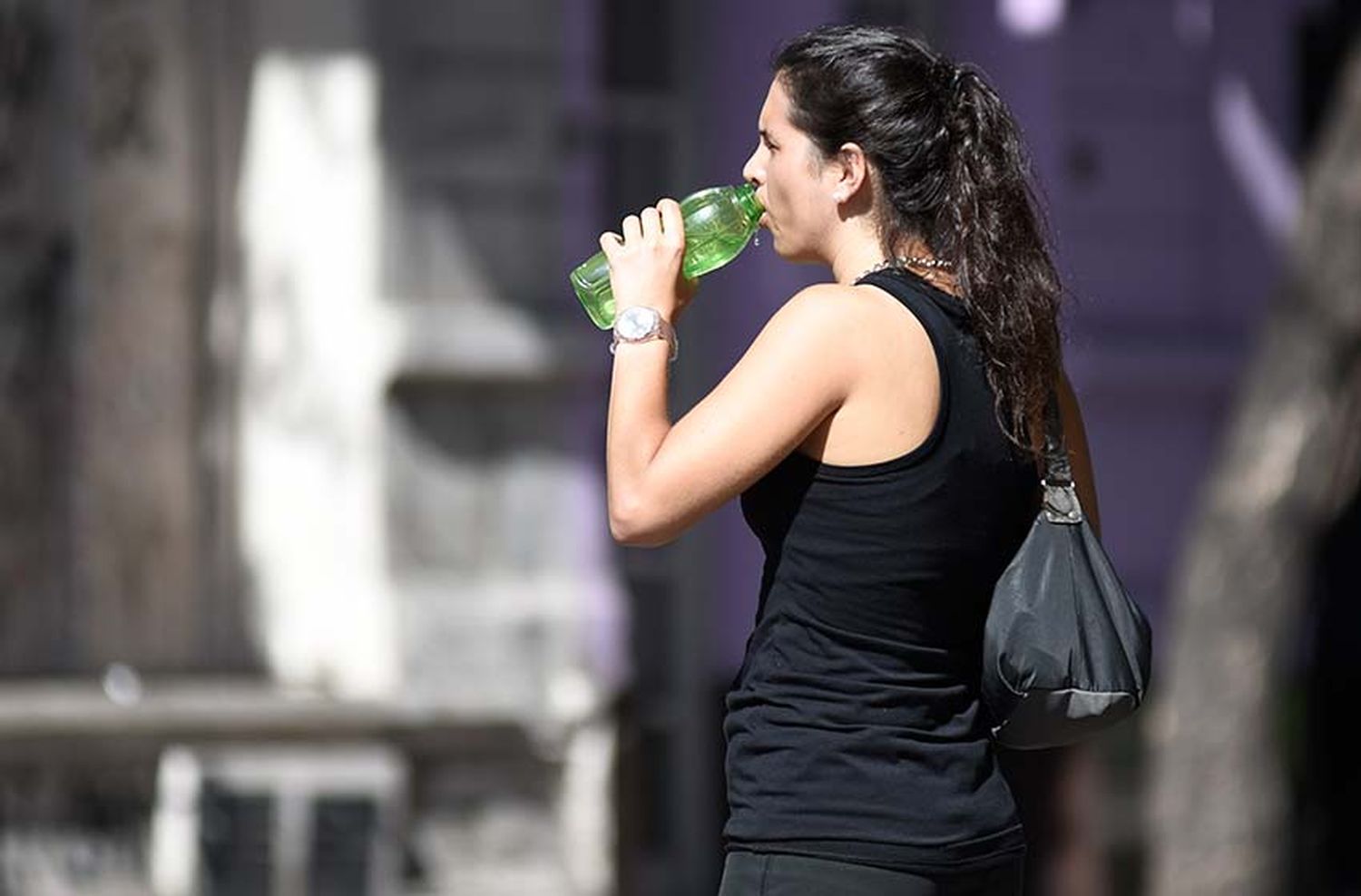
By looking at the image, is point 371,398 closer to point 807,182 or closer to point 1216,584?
point 1216,584

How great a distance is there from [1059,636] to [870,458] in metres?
0.31

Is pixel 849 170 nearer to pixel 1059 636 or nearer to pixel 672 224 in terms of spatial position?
pixel 672 224

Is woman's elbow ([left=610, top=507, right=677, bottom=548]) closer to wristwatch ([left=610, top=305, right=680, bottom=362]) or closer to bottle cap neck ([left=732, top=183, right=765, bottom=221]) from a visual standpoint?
wristwatch ([left=610, top=305, right=680, bottom=362])

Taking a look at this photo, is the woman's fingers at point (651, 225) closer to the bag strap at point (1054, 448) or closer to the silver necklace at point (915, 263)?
the silver necklace at point (915, 263)

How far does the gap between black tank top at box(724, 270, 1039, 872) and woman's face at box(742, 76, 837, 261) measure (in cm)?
12

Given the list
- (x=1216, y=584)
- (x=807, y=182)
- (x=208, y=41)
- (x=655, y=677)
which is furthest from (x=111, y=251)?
(x=807, y=182)

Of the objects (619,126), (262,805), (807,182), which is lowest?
(262,805)

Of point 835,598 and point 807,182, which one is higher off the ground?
A: point 807,182

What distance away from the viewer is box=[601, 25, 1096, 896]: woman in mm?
3375

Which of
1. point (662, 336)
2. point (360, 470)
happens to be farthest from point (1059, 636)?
point (360, 470)

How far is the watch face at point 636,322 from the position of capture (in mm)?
3514

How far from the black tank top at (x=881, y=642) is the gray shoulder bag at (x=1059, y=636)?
A: 0.05 m

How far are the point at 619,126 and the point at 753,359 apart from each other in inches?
245

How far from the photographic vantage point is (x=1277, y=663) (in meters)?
8.48
